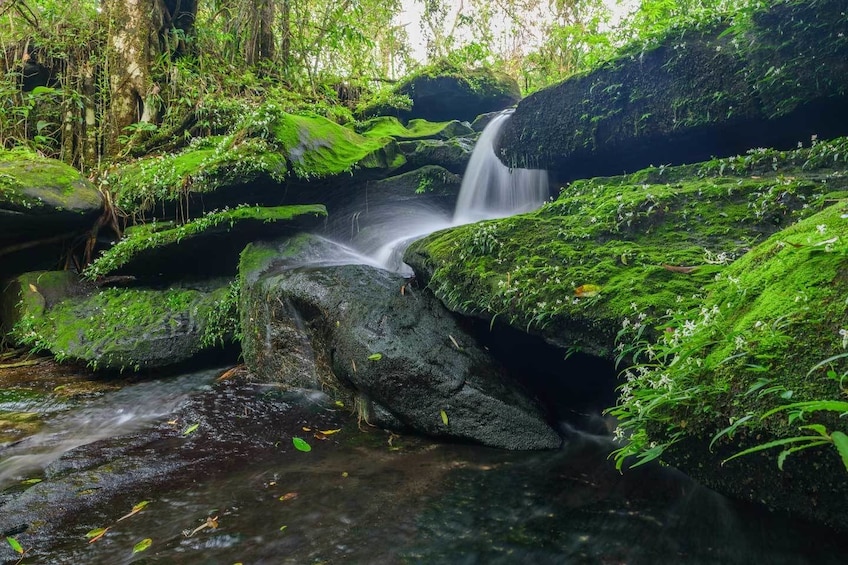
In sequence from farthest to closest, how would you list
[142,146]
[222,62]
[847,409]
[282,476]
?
[222,62]
[142,146]
[282,476]
[847,409]

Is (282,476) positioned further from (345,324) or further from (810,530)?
(810,530)

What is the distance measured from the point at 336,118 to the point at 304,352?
7.41 meters

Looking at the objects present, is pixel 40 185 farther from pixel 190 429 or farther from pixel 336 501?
pixel 336 501

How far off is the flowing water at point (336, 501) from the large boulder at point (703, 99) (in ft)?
11.0

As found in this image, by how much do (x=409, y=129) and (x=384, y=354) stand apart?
7.88 meters

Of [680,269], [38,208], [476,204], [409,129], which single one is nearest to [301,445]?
[680,269]

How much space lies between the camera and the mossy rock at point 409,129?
997 cm

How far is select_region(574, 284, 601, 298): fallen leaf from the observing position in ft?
10.5

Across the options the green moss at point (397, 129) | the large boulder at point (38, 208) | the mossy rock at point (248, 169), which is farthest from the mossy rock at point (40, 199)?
the green moss at point (397, 129)

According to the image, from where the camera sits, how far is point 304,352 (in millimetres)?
5258

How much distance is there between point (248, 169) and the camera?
6.64 meters

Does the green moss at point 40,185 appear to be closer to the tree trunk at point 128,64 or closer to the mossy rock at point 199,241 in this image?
the mossy rock at point 199,241

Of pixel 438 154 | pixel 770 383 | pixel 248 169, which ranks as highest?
pixel 438 154

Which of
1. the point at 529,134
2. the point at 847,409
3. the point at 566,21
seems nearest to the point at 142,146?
the point at 529,134
